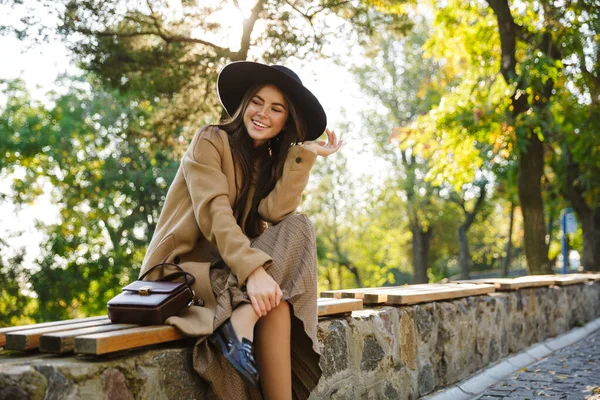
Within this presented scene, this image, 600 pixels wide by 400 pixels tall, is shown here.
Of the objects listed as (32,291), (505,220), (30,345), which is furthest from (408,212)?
(30,345)

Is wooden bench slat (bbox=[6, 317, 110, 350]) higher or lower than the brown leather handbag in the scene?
lower

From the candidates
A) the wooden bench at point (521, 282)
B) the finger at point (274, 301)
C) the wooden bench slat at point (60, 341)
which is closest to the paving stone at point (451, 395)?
the wooden bench at point (521, 282)

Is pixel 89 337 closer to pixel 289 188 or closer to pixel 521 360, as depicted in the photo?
pixel 289 188

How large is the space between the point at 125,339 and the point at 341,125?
26.0 meters

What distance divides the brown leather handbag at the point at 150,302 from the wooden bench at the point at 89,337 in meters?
0.03

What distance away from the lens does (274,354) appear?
101 inches

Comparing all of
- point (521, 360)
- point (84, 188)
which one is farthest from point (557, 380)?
point (84, 188)

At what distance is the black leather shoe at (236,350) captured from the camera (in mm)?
2309

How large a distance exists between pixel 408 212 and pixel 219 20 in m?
19.0

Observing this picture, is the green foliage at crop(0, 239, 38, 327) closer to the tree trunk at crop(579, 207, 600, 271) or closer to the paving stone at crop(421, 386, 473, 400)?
the tree trunk at crop(579, 207, 600, 271)

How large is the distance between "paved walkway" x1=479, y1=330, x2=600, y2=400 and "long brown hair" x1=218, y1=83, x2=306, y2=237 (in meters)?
2.17

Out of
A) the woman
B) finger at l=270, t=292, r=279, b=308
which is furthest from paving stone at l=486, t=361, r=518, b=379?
finger at l=270, t=292, r=279, b=308

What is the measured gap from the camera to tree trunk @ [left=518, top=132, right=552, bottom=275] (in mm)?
10414

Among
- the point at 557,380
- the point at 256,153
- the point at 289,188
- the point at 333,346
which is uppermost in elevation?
the point at 256,153
